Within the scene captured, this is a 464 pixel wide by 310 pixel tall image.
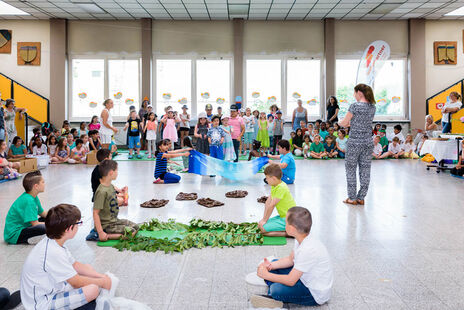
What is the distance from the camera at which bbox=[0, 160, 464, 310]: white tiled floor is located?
2988mm

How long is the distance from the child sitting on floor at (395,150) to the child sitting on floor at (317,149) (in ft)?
5.79

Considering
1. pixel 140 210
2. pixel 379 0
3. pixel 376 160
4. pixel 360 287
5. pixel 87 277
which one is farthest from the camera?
pixel 379 0

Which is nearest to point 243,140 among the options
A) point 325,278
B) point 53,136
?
point 53,136

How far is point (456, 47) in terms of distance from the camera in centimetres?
1650

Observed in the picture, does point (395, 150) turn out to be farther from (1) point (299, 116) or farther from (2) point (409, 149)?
(1) point (299, 116)

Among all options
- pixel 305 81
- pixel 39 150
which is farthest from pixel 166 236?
pixel 305 81

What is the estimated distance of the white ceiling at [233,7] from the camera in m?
14.1

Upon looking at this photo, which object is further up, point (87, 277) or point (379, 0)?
point (379, 0)

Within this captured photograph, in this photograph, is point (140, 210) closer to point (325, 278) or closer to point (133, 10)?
point (325, 278)

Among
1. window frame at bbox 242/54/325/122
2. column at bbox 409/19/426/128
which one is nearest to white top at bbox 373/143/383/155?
window frame at bbox 242/54/325/122

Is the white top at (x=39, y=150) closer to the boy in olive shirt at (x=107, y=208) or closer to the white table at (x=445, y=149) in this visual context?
the boy in olive shirt at (x=107, y=208)

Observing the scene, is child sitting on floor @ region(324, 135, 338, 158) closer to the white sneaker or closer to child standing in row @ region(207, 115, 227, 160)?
child standing in row @ region(207, 115, 227, 160)

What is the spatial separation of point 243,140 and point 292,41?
4.90 metres

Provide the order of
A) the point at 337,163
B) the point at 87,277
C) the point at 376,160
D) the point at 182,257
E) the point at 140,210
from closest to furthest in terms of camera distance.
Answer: the point at 87,277, the point at 182,257, the point at 140,210, the point at 337,163, the point at 376,160
